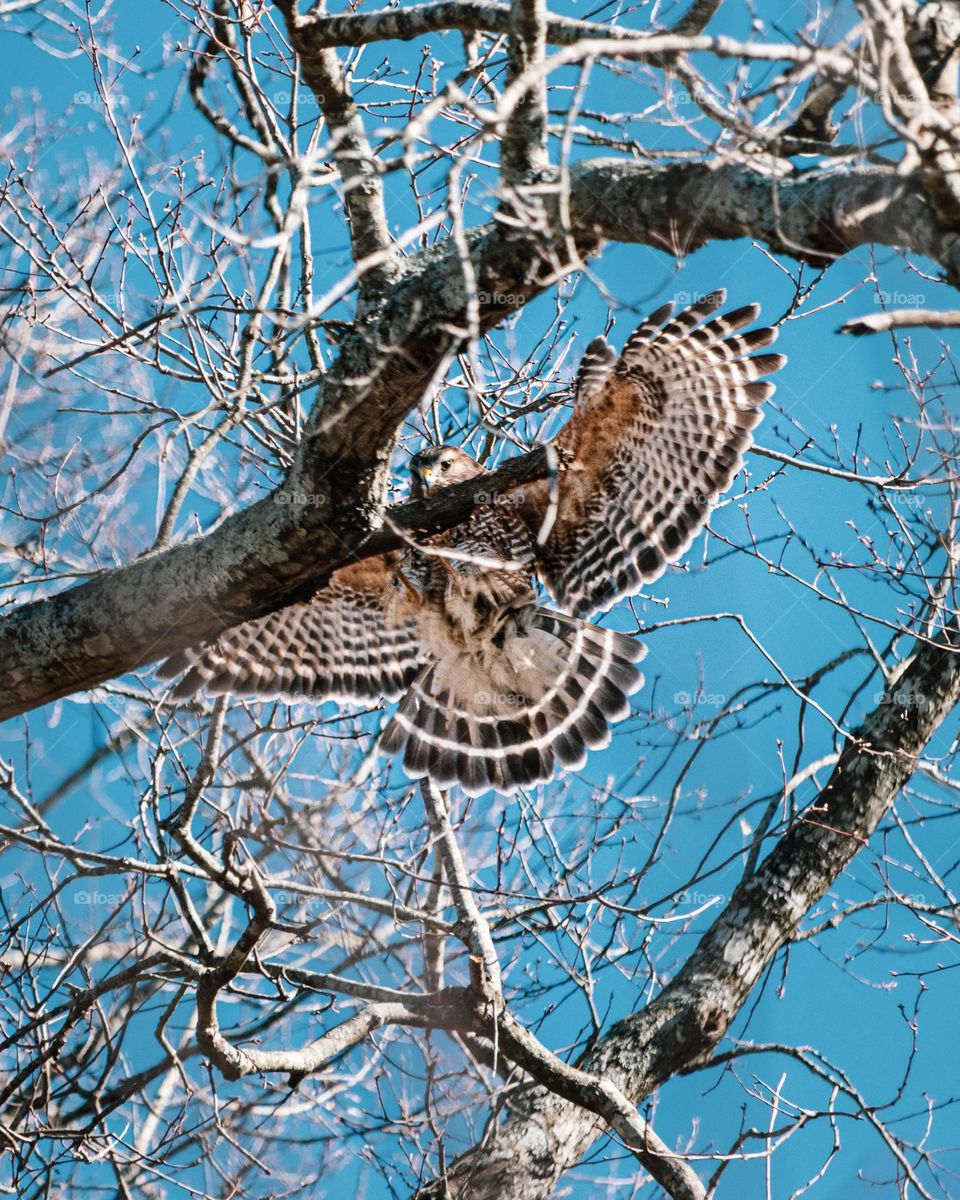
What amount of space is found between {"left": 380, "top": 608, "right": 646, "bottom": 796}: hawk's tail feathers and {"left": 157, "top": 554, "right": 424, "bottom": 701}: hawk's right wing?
181 mm

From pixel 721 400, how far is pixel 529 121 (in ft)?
7.74

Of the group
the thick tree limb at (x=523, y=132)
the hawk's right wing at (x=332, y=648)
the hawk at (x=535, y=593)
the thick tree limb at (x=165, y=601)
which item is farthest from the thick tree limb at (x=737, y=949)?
the thick tree limb at (x=523, y=132)

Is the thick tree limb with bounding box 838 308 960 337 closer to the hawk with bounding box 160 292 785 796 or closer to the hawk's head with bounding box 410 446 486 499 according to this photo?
the hawk with bounding box 160 292 785 796

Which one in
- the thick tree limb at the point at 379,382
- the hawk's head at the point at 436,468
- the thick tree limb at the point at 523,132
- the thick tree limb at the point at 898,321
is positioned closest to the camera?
the thick tree limb at the point at 898,321

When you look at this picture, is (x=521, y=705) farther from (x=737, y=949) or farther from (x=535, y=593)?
(x=737, y=949)

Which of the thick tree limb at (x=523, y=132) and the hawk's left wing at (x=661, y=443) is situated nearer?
the thick tree limb at (x=523, y=132)

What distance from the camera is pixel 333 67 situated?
128 inches

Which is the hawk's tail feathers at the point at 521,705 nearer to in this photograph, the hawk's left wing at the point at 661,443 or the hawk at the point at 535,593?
the hawk at the point at 535,593

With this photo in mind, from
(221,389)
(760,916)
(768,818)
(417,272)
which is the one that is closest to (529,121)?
(417,272)

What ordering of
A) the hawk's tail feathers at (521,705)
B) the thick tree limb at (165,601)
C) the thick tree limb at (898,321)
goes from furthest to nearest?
the hawk's tail feathers at (521,705)
the thick tree limb at (165,601)
the thick tree limb at (898,321)

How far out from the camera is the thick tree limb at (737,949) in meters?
4.21

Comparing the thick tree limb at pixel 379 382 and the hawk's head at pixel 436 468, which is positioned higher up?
the hawk's head at pixel 436 468

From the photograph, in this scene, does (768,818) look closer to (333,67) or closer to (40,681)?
(40,681)

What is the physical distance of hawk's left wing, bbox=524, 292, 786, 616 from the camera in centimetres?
489
